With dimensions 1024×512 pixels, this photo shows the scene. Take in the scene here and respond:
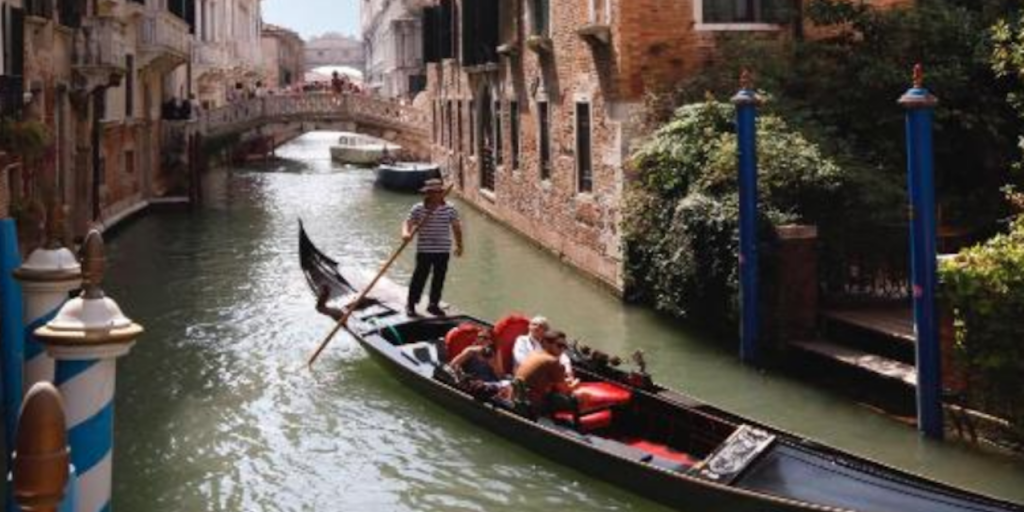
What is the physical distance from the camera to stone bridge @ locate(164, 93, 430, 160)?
959 inches

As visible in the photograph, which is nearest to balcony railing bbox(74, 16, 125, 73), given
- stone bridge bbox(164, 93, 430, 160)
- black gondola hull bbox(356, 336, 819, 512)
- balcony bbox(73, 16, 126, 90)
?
balcony bbox(73, 16, 126, 90)

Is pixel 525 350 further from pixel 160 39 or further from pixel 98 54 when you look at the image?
pixel 160 39

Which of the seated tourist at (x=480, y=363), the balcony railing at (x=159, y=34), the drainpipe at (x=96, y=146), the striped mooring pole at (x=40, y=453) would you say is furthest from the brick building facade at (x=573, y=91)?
the striped mooring pole at (x=40, y=453)

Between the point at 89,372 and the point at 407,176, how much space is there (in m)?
18.9

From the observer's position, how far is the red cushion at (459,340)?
6438mm

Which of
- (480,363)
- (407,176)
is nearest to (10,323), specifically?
(480,363)

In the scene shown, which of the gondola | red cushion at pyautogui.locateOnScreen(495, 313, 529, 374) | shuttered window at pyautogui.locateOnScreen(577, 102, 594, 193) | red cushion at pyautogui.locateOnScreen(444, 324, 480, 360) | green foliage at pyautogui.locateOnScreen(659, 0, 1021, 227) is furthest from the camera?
shuttered window at pyautogui.locateOnScreen(577, 102, 594, 193)

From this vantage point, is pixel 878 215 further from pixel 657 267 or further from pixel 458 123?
pixel 458 123

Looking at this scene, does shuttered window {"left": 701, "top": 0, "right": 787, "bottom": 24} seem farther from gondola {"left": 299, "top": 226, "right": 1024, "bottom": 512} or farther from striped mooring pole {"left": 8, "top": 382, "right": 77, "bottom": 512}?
striped mooring pole {"left": 8, "top": 382, "right": 77, "bottom": 512}

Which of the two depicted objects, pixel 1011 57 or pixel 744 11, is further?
pixel 744 11

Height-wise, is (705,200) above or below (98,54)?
below

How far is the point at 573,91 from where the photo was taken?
1089 centimetres

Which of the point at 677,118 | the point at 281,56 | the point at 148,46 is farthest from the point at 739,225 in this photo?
the point at 281,56

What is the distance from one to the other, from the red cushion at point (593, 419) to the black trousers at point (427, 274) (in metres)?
2.52
